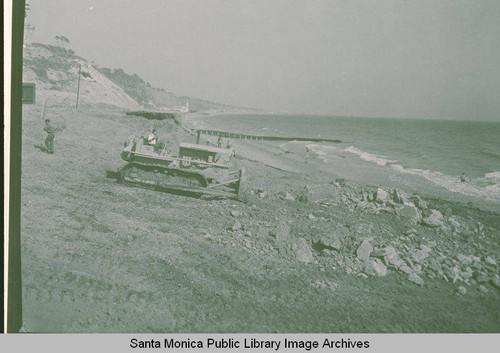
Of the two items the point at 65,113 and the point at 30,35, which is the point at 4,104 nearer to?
the point at 30,35

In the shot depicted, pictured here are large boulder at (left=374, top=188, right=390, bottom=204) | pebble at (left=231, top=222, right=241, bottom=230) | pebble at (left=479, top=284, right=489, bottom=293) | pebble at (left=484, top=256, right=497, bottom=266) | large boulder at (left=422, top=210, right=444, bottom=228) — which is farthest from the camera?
large boulder at (left=374, top=188, right=390, bottom=204)

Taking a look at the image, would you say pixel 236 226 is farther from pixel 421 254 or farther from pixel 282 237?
pixel 421 254

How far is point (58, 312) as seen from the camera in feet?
12.0

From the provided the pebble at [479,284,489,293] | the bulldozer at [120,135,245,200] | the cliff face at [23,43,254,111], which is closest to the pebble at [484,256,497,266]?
the pebble at [479,284,489,293]

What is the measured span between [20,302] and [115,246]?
4.55 feet

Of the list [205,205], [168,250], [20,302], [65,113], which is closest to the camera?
[20,302]

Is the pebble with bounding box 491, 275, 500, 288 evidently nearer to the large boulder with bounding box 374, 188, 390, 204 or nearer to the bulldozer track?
the large boulder with bounding box 374, 188, 390, 204

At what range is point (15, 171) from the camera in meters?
3.40

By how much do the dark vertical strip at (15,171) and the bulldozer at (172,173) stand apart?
13.4ft

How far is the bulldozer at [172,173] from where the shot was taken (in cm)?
754

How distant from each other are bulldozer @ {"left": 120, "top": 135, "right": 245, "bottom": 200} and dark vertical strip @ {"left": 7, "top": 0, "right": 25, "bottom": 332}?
4079mm

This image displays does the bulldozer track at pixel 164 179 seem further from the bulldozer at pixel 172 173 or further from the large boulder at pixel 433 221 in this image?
the large boulder at pixel 433 221

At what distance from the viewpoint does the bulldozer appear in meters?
7.54
